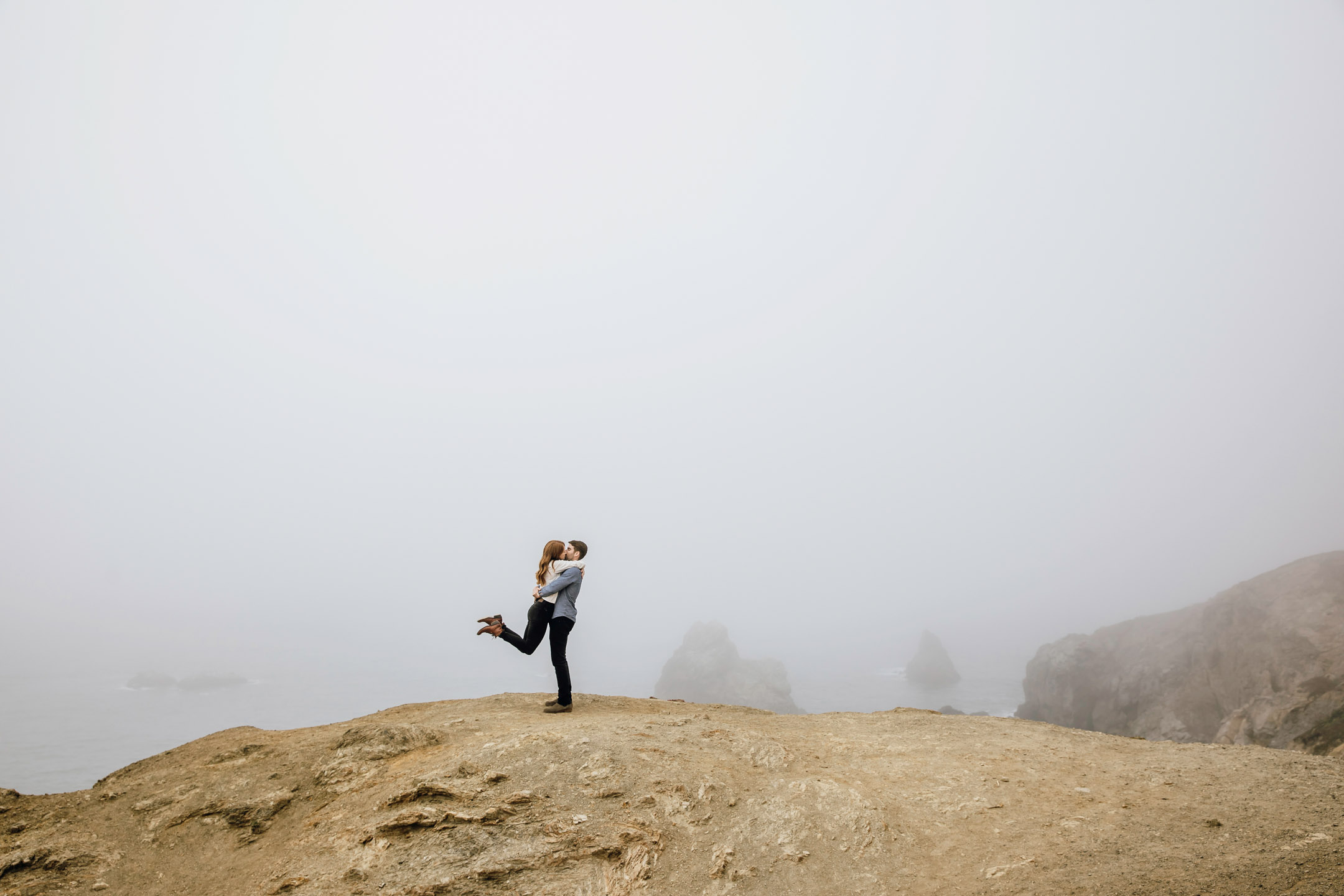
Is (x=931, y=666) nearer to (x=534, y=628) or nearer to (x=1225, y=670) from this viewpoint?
(x=1225, y=670)

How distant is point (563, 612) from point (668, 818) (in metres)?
5.17

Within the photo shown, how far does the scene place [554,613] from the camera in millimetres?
12367

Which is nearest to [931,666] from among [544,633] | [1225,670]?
[1225,670]

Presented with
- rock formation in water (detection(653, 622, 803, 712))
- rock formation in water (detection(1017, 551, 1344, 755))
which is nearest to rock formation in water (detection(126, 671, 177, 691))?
rock formation in water (detection(653, 622, 803, 712))

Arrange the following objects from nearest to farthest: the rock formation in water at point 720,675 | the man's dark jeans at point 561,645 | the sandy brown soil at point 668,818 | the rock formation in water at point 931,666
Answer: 1. the sandy brown soil at point 668,818
2. the man's dark jeans at point 561,645
3. the rock formation in water at point 720,675
4. the rock formation in water at point 931,666

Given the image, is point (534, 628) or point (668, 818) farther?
point (534, 628)

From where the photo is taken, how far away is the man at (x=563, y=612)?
12062mm

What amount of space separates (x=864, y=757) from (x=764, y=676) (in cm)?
8918

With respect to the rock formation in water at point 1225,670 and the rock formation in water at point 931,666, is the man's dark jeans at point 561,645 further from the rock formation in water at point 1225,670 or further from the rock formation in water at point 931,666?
the rock formation in water at point 931,666

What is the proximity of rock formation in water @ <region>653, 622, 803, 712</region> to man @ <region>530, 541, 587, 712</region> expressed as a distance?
81.8 metres

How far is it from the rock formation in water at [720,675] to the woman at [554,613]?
271ft

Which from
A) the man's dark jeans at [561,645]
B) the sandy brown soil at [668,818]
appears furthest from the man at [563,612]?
the sandy brown soil at [668,818]

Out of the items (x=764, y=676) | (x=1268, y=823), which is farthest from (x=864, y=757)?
(x=764, y=676)

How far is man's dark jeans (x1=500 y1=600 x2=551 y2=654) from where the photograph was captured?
12.2 m
